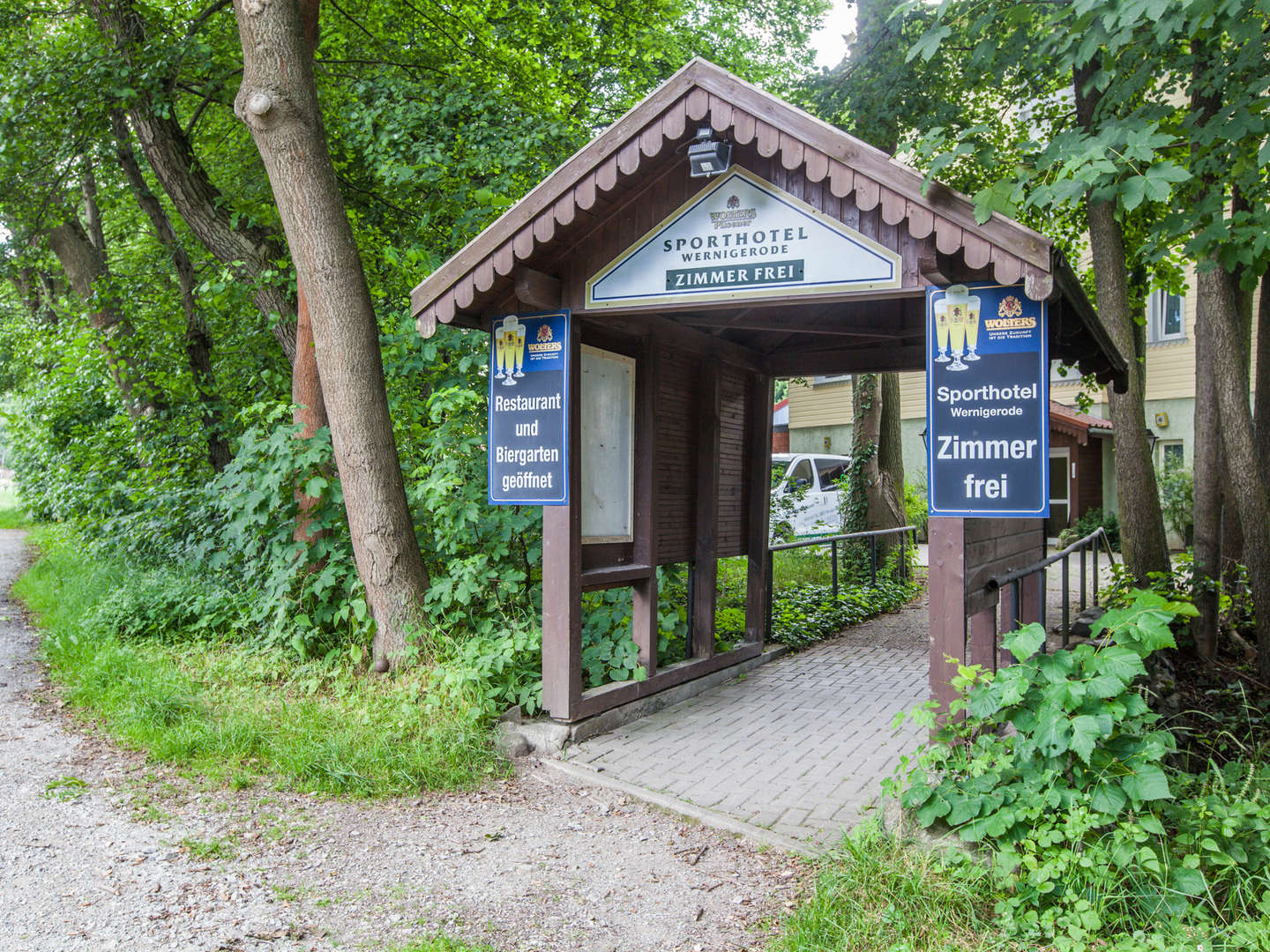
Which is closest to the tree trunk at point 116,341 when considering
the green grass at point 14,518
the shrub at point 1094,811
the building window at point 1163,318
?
the shrub at point 1094,811

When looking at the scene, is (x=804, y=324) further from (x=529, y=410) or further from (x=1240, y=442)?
(x=1240, y=442)

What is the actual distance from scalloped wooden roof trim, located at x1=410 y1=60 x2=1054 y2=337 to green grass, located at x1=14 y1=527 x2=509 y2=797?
239 centimetres

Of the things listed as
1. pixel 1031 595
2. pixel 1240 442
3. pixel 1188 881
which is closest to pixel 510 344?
pixel 1188 881

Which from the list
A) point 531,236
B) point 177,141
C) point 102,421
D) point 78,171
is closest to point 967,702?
point 531,236

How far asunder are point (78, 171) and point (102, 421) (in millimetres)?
3415

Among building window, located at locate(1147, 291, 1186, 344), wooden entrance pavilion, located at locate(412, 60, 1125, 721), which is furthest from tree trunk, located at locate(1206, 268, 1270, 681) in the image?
building window, located at locate(1147, 291, 1186, 344)

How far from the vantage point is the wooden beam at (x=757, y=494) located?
27.5 feet

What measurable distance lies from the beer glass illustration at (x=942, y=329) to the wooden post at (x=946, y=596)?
2.61 ft

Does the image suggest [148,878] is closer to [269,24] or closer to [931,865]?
[931,865]

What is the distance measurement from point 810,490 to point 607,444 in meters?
12.9

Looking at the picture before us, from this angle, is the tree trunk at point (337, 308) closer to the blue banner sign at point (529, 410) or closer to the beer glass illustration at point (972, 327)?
the blue banner sign at point (529, 410)

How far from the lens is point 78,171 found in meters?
11.0

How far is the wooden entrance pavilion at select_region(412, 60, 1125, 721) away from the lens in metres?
4.70

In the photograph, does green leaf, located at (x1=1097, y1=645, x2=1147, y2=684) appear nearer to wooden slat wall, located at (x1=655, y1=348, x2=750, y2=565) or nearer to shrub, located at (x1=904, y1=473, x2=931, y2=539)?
wooden slat wall, located at (x1=655, y1=348, x2=750, y2=565)
